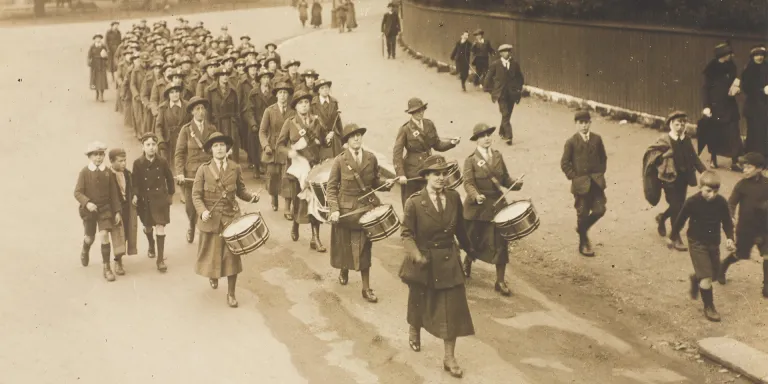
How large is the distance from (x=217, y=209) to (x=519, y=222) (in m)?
3.36

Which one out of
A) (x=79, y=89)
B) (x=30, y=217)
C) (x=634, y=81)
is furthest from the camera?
(x=79, y=89)

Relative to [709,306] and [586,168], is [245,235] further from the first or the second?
[709,306]

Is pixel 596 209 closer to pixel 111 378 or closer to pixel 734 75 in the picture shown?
pixel 734 75

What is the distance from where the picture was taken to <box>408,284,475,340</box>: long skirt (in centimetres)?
884

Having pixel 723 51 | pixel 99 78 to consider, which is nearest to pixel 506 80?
pixel 723 51

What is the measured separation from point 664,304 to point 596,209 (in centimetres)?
181

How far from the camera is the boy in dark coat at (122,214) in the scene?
473 inches

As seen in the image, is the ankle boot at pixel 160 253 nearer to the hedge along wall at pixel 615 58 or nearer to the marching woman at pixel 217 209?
the marching woman at pixel 217 209

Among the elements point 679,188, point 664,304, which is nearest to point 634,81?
point 679,188

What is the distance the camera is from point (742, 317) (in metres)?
10.2

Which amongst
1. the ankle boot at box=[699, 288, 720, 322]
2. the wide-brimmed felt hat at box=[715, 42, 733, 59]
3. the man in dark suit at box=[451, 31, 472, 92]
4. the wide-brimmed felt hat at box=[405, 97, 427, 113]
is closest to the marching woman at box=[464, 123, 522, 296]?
the wide-brimmed felt hat at box=[405, 97, 427, 113]

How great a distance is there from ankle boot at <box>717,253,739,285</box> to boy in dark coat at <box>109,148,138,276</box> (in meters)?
6.98

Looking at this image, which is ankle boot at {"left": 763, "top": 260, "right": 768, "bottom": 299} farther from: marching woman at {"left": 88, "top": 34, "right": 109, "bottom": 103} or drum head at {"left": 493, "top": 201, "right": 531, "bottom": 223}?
marching woman at {"left": 88, "top": 34, "right": 109, "bottom": 103}

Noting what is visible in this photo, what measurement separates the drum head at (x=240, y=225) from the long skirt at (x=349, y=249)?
96 cm
